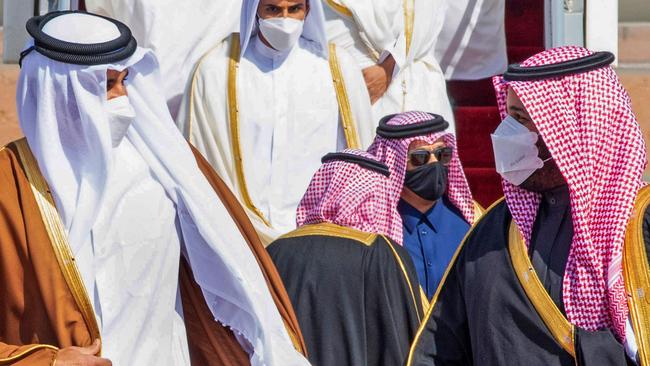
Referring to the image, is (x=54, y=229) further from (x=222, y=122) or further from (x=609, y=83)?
(x=222, y=122)

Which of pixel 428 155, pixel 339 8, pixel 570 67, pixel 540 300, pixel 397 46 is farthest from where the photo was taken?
pixel 339 8

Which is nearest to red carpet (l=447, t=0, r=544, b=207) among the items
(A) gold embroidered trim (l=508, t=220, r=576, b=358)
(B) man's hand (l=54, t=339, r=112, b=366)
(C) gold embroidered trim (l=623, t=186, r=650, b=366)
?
(B) man's hand (l=54, t=339, r=112, b=366)

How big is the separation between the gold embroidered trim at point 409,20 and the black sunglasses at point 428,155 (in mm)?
1557

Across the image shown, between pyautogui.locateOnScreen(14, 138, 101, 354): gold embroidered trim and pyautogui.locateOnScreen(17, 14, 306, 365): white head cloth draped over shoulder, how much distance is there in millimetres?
32

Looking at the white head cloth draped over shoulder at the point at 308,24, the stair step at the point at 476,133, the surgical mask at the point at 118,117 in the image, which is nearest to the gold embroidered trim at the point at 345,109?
the white head cloth draped over shoulder at the point at 308,24

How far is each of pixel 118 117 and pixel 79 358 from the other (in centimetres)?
74

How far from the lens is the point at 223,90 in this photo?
346 inches

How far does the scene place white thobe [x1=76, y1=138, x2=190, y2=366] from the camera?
5324mm

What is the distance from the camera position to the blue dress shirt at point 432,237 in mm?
7617

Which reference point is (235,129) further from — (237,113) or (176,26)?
(176,26)

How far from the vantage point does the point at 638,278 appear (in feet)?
15.0

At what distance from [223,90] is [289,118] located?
329 mm

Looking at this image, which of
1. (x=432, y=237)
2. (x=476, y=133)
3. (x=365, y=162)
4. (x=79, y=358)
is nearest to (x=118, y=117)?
→ (x=79, y=358)

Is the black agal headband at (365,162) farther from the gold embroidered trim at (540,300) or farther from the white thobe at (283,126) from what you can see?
the gold embroidered trim at (540,300)
